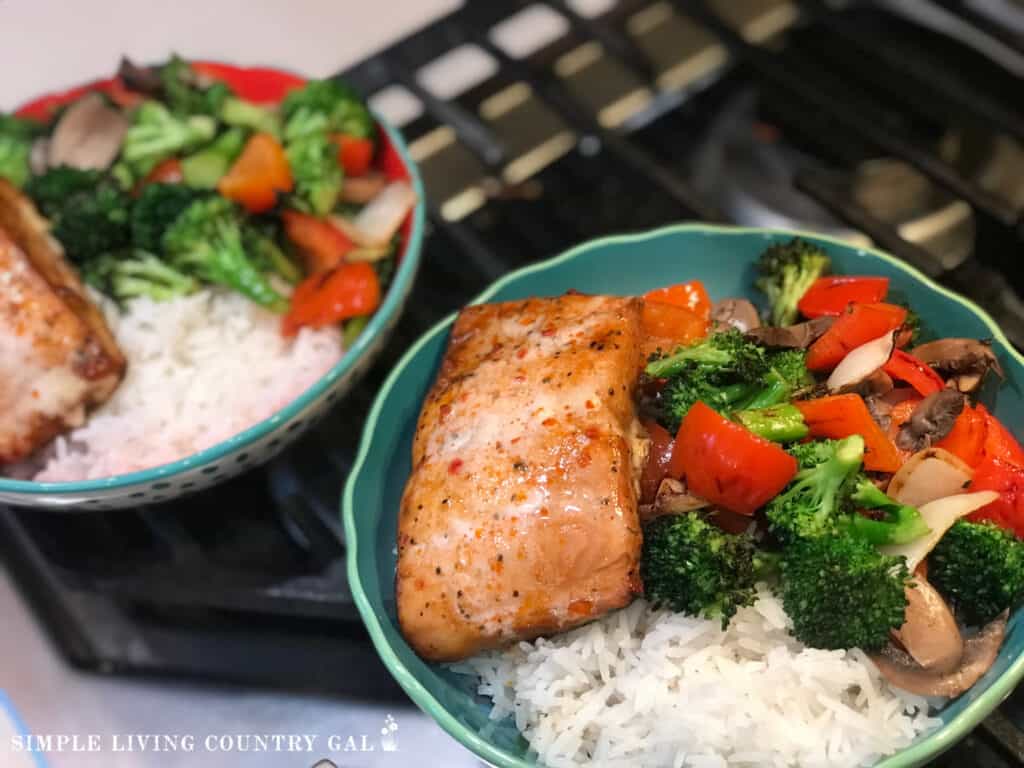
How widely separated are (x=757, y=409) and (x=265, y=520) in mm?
1311

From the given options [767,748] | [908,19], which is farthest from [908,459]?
[908,19]

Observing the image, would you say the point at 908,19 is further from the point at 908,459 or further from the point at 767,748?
the point at 767,748

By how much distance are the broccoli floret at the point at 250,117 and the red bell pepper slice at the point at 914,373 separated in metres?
1.90

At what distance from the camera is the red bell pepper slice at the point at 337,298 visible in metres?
2.52

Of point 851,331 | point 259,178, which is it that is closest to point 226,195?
point 259,178

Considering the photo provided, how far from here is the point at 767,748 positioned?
164 centimetres

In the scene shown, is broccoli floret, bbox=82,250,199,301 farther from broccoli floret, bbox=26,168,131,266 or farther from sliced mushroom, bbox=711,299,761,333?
sliced mushroom, bbox=711,299,761,333

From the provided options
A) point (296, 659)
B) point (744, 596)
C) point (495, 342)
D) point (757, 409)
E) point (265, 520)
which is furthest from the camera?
point (265, 520)

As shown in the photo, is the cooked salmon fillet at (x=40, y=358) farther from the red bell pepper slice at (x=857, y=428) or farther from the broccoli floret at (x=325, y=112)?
the red bell pepper slice at (x=857, y=428)

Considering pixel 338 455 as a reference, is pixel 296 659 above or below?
below

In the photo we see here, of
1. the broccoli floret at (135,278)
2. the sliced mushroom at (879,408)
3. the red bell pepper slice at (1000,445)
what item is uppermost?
the broccoli floret at (135,278)

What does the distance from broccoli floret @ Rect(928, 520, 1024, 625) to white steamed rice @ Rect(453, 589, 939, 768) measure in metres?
0.21

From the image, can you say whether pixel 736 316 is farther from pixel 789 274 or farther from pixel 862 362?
pixel 862 362

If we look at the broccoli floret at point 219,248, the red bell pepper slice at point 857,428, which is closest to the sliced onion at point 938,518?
the red bell pepper slice at point 857,428
